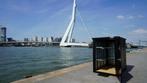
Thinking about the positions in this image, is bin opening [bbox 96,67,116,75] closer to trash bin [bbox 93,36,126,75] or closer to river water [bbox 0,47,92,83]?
trash bin [bbox 93,36,126,75]

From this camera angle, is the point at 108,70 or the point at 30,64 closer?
the point at 108,70

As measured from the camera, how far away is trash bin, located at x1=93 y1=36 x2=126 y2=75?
8.35 m

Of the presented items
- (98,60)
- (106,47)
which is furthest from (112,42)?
(98,60)

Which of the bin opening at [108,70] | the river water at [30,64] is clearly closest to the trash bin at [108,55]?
the bin opening at [108,70]

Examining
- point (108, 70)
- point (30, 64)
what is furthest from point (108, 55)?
point (30, 64)

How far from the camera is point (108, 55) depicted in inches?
388

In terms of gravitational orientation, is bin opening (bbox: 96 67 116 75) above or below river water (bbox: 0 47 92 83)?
above

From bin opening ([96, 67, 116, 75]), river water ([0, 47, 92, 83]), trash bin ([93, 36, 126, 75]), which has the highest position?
trash bin ([93, 36, 126, 75])

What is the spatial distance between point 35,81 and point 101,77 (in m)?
2.57

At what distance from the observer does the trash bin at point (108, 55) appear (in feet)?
27.4

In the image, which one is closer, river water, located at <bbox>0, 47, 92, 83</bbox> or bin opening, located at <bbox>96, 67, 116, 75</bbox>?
bin opening, located at <bbox>96, 67, 116, 75</bbox>

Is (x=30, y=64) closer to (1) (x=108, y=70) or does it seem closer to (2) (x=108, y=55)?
(2) (x=108, y=55)

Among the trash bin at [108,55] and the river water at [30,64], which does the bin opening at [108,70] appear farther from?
the river water at [30,64]

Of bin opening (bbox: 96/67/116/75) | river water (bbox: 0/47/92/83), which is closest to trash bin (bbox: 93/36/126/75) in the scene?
bin opening (bbox: 96/67/116/75)
